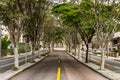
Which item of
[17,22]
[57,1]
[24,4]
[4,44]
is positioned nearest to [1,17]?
[17,22]

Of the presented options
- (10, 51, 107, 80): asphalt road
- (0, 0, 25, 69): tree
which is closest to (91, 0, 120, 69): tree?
(10, 51, 107, 80): asphalt road

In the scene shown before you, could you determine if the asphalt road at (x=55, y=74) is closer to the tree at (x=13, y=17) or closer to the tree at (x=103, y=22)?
the tree at (x=13, y=17)

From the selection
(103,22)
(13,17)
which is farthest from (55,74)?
(103,22)

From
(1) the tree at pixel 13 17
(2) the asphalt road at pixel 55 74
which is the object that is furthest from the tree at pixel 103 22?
(1) the tree at pixel 13 17

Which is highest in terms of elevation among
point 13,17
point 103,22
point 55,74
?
point 13,17

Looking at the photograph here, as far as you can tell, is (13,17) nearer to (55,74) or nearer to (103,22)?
(55,74)

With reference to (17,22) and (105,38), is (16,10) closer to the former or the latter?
(17,22)

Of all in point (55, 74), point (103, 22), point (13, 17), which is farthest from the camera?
point (103, 22)

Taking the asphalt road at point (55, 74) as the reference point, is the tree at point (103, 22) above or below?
above

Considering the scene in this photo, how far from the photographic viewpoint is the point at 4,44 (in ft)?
244

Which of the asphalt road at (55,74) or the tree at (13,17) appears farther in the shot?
the tree at (13,17)

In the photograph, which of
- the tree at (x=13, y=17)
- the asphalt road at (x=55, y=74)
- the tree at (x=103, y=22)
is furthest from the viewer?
the tree at (x=103, y=22)

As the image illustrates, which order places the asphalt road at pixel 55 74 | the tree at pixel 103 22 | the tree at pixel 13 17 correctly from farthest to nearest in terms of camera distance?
the tree at pixel 103 22
the tree at pixel 13 17
the asphalt road at pixel 55 74

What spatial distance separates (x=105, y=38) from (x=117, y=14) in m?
2.59
